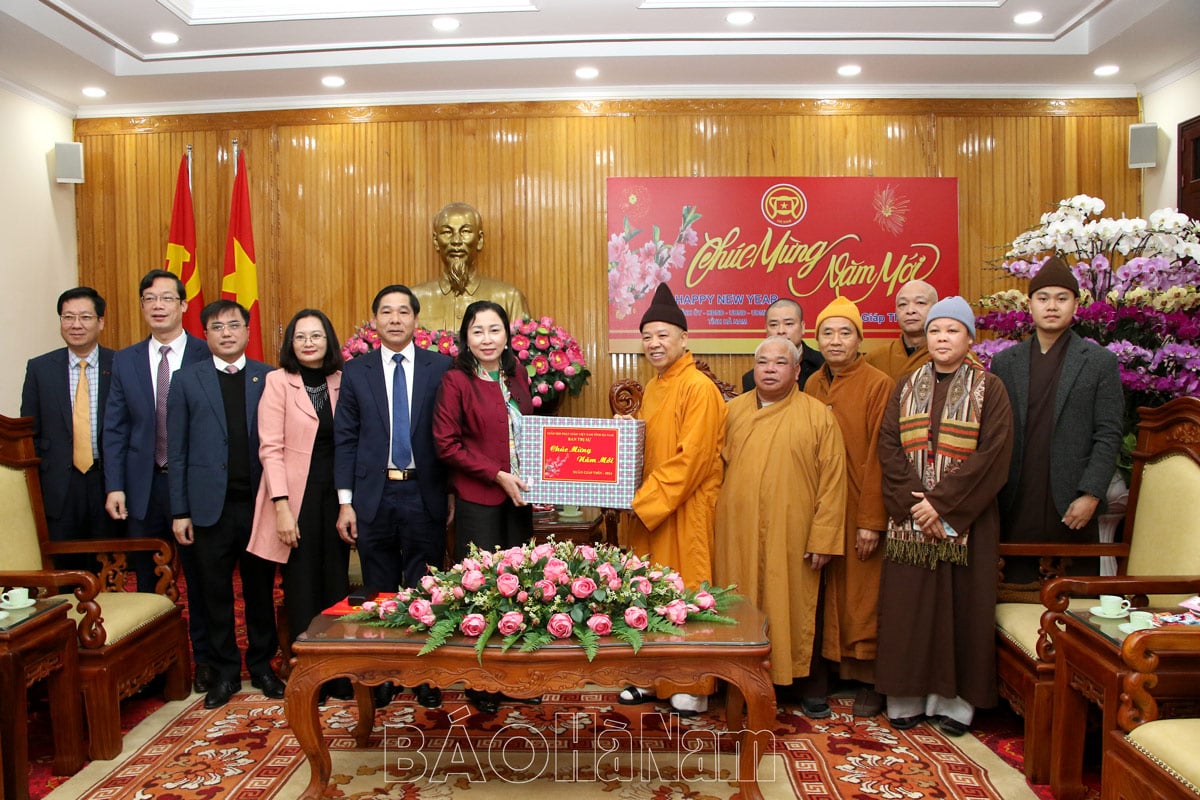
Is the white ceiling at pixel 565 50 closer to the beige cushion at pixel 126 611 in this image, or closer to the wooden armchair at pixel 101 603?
the wooden armchair at pixel 101 603

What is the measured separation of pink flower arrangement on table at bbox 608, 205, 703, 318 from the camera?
5.91 metres

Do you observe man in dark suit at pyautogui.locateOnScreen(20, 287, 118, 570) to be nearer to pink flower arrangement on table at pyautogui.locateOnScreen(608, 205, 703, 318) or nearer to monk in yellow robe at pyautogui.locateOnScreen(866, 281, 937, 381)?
pink flower arrangement on table at pyautogui.locateOnScreen(608, 205, 703, 318)

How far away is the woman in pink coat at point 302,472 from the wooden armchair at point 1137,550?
8.40 feet

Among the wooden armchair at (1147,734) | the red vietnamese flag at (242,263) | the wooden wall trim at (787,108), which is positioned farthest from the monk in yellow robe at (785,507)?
the red vietnamese flag at (242,263)

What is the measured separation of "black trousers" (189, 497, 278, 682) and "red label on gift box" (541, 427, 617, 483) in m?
1.36

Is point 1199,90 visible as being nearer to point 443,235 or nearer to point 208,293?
point 443,235

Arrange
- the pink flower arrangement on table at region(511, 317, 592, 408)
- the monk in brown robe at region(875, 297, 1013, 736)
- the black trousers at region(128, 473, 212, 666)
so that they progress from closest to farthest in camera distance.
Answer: the monk in brown robe at region(875, 297, 1013, 736) → the black trousers at region(128, 473, 212, 666) → the pink flower arrangement on table at region(511, 317, 592, 408)

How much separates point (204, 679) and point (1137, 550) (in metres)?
3.72

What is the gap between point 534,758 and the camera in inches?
121

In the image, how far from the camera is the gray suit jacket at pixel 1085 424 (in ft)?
10.8

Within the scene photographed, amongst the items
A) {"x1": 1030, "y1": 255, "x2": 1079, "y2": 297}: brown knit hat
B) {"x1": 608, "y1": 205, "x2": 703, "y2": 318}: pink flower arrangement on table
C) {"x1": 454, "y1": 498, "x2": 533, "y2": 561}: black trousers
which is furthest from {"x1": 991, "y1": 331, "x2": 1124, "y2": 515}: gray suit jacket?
{"x1": 608, "y1": 205, "x2": 703, "y2": 318}: pink flower arrangement on table

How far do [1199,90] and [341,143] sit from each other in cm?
536

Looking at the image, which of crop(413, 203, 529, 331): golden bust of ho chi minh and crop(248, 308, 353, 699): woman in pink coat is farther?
crop(413, 203, 529, 331): golden bust of ho chi minh

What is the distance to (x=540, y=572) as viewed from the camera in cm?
272
